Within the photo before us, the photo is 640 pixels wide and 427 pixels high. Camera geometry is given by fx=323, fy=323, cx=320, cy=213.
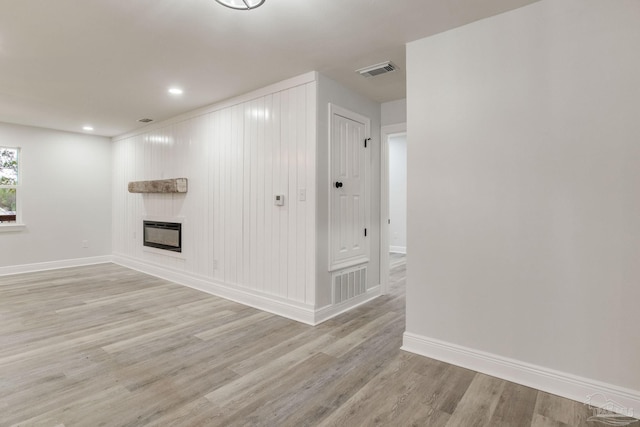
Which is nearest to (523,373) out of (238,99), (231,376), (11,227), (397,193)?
(231,376)

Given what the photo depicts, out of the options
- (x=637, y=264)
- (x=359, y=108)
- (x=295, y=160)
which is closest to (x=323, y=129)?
(x=295, y=160)

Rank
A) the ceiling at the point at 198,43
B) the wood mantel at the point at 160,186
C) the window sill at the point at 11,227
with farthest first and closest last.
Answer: the window sill at the point at 11,227 → the wood mantel at the point at 160,186 → the ceiling at the point at 198,43

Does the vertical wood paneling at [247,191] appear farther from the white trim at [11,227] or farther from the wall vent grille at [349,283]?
the white trim at [11,227]

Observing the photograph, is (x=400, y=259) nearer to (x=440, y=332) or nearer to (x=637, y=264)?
(x=440, y=332)

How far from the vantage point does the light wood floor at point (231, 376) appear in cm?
189

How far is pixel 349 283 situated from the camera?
3814 millimetres

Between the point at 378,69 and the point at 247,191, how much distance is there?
2041 millimetres

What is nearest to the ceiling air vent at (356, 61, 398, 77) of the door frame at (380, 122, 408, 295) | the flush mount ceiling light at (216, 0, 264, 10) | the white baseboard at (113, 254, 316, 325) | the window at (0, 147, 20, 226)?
the door frame at (380, 122, 408, 295)

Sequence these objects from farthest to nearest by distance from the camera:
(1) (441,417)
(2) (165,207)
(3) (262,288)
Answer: (2) (165,207)
(3) (262,288)
(1) (441,417)

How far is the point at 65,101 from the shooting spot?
4.34 m

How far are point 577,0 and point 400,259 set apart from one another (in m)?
5.68

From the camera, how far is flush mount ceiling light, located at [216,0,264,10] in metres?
2.04

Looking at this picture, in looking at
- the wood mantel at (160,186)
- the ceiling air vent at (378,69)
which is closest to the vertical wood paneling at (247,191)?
the wood mantel at (160,186)

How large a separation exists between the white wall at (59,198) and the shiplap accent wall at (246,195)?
1741 mm
